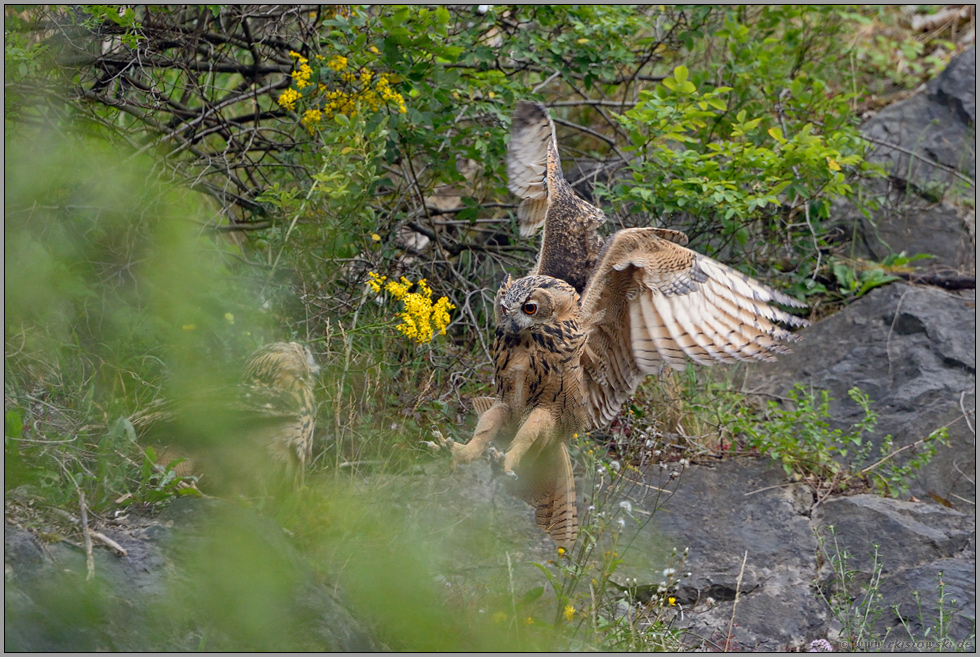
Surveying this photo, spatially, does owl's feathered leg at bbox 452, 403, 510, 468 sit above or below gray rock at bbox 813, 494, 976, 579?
above

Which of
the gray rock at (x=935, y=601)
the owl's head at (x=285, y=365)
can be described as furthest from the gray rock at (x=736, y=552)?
the owl's head at (x=285, y=365)

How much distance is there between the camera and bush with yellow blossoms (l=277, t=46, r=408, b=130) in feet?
13.7

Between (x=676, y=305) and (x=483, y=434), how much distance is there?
3.14ft

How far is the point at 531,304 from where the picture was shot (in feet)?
9.95

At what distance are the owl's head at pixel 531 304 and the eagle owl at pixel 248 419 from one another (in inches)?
38.3

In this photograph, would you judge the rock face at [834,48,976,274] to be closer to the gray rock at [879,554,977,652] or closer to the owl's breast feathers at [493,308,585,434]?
the gray rock at [879,554,977,652]

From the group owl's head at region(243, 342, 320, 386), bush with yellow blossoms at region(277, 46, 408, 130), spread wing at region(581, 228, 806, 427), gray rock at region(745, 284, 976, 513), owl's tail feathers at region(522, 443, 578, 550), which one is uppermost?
bush with yellow blossoms at region(277, 46, 408, 130)

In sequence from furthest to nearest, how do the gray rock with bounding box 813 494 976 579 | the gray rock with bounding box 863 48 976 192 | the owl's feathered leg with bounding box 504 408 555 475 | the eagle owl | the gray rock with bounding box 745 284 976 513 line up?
1. the gray rock with bounding box 863 48 976 192
2. the gray rock with bounding box 745 284 976 513
3. the gray rock with bounding box 813 494 976 579
4. the owl's feathered leg with bounding box 504 408 555 475
5. the eagle owl

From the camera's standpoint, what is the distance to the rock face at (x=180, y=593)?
1.35m

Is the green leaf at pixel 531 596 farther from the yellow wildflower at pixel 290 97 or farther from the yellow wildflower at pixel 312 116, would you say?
the yellow wildflower at pixel 290 97

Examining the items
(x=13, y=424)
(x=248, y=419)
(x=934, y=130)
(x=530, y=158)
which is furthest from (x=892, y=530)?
(x=934, y=130)

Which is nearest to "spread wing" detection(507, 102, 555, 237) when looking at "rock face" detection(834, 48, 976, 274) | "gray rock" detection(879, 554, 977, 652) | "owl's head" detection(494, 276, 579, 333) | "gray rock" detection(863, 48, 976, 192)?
"owl's head" detection(494, 276, 579, 333)

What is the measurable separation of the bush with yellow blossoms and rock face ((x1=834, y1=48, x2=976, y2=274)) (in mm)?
3997

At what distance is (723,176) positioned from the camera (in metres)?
4.64
